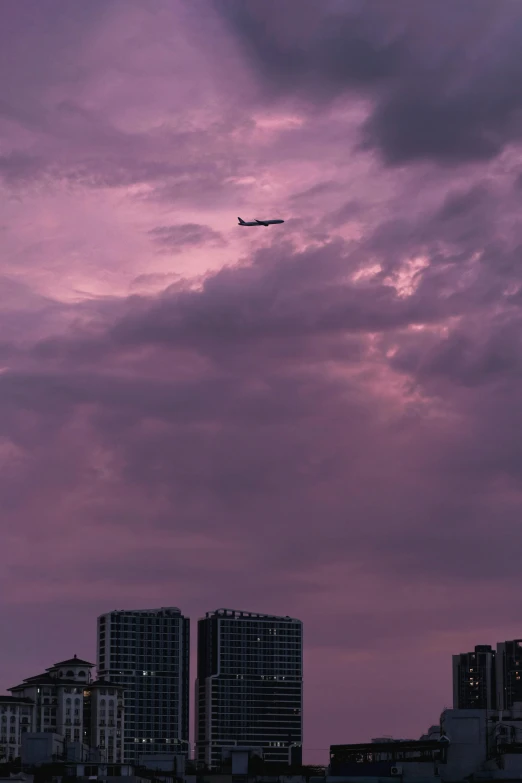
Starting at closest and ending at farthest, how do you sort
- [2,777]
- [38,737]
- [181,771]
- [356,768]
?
[2,777] → [356,768] → [38,737] → [181,771]

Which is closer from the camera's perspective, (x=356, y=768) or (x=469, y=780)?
(x=469, y=780)

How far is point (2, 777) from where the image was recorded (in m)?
142

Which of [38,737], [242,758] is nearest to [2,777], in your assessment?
[38,737]

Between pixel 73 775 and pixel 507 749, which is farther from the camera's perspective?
pixel 507 749

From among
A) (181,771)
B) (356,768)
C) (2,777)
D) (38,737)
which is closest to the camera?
(2,777)

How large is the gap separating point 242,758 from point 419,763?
30.9 m

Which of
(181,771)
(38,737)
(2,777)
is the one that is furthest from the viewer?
(181,771)

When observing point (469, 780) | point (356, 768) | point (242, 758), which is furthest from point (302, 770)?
point (469, 780)

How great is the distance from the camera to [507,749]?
15775cm

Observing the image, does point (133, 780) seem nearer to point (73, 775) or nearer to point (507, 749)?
point (73, 775)

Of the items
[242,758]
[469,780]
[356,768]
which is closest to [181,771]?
[242,758]

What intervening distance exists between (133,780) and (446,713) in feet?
115

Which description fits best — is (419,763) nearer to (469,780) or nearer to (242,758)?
(469,780)

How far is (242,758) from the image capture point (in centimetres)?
17588
